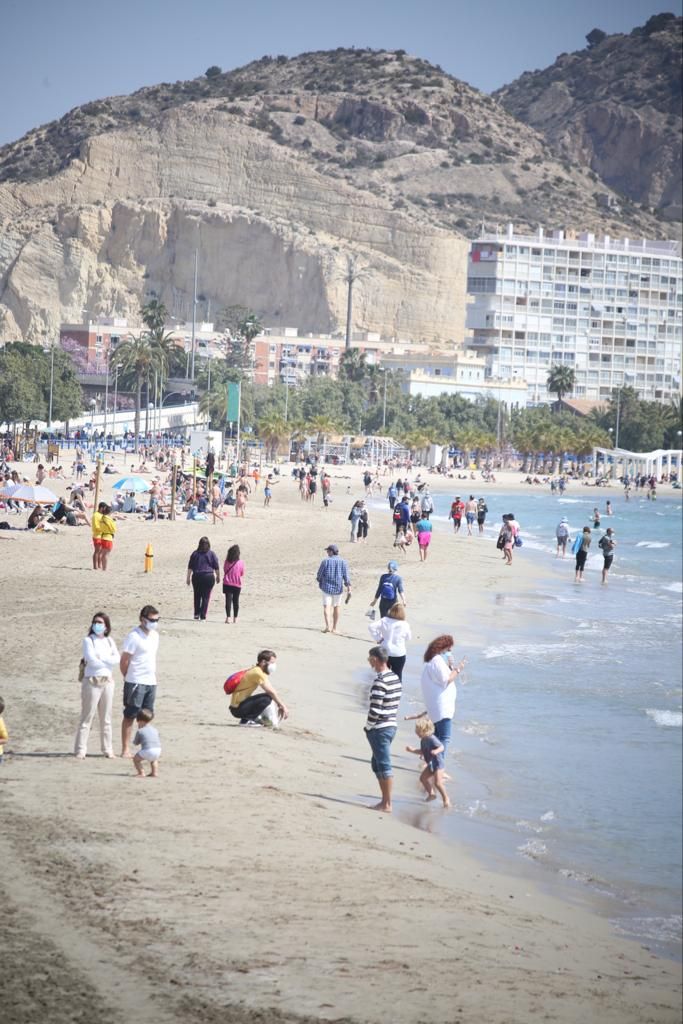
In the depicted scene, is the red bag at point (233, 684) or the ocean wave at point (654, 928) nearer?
the ocean wave at point (654, 928)

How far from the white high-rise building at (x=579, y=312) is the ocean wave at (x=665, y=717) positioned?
116m

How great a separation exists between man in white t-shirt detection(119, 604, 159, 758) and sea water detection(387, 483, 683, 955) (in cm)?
225

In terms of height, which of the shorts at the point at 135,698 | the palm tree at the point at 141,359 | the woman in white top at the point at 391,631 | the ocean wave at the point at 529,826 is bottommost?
the ocean wave at the point at 529,826

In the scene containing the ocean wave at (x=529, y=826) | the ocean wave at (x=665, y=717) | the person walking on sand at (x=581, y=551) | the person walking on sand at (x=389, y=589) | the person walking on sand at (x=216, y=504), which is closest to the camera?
the ocean wave at (x=529, y=826)

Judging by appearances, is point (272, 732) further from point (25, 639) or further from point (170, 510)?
point (170, 510)

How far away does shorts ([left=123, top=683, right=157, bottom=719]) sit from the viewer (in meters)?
10.6

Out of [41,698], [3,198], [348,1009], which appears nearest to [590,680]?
[41,698]

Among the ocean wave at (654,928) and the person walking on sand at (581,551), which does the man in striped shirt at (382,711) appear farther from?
the person walking on sand at (581,551)

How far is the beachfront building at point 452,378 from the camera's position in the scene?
384 feet

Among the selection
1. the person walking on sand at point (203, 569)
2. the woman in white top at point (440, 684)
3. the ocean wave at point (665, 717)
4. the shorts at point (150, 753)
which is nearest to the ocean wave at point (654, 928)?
the woman in white top at point (440, 684)

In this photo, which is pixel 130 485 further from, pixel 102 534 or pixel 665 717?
pixel 665 717

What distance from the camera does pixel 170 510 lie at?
125 feet

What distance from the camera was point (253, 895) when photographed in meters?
7.80

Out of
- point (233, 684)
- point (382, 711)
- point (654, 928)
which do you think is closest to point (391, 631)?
point (233, 684)
